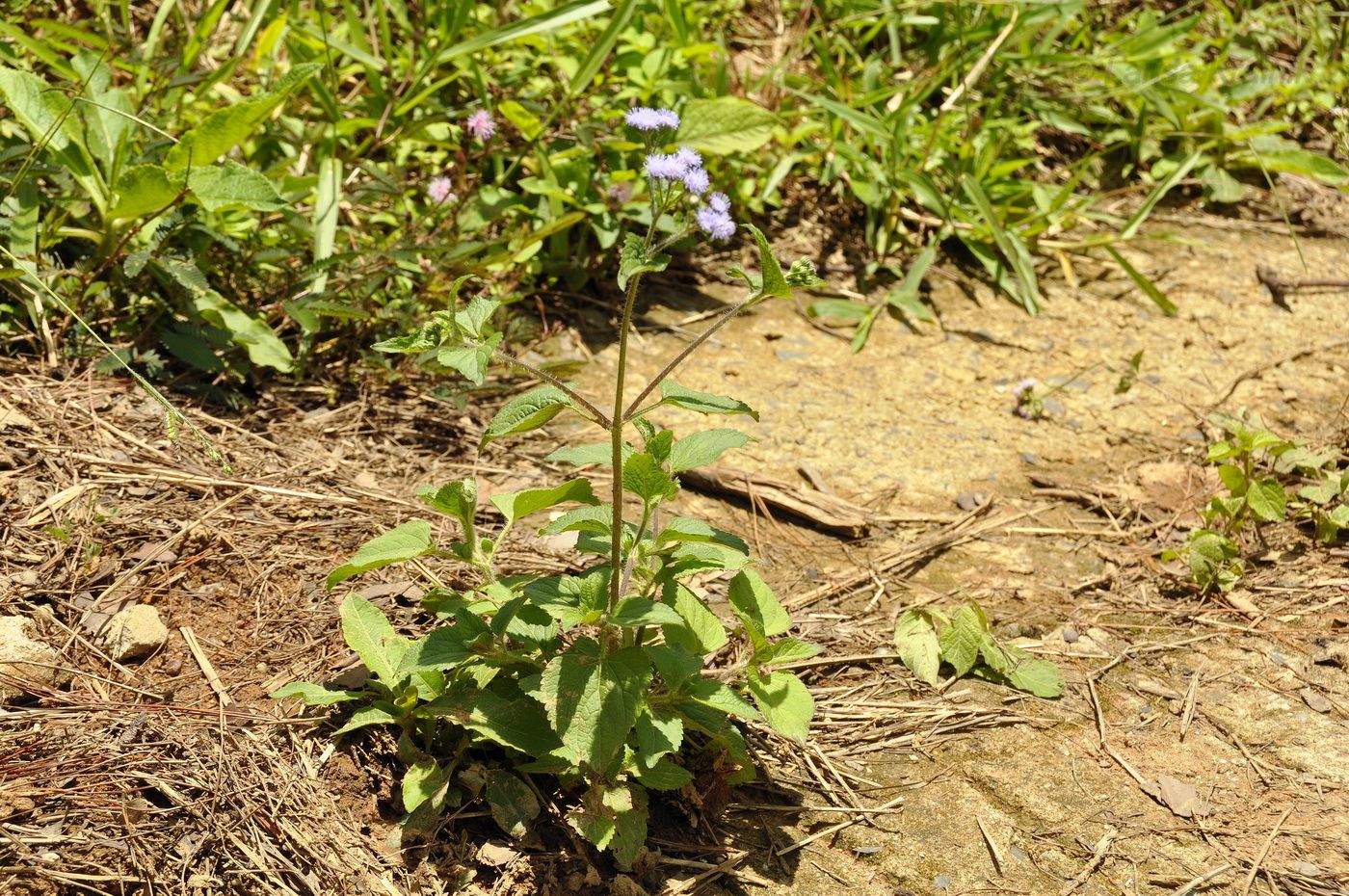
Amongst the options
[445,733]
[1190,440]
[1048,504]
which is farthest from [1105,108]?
[445,733]

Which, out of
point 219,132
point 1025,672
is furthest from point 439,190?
point 1025,672

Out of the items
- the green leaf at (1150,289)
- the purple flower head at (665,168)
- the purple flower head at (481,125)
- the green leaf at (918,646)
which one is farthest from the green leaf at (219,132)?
the green leaf at (1150,289)

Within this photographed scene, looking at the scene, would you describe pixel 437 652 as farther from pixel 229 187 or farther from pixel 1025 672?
pixel 229 187

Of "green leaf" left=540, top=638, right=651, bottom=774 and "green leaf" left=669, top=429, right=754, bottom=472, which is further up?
"green leaf" left=669, top=429, right=754, bottom=472

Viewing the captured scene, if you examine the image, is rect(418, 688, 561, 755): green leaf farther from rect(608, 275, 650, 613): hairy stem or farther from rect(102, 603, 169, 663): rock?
rect(102, 603, 169, 663): rock

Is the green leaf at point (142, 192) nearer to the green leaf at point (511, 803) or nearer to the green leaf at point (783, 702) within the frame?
the green leaf at point (511, 803)

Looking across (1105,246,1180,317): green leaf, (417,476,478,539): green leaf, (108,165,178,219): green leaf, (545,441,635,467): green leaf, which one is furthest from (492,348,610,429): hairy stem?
(1105,246,1180,317): green leaf

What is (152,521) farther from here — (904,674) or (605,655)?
(904,674)
